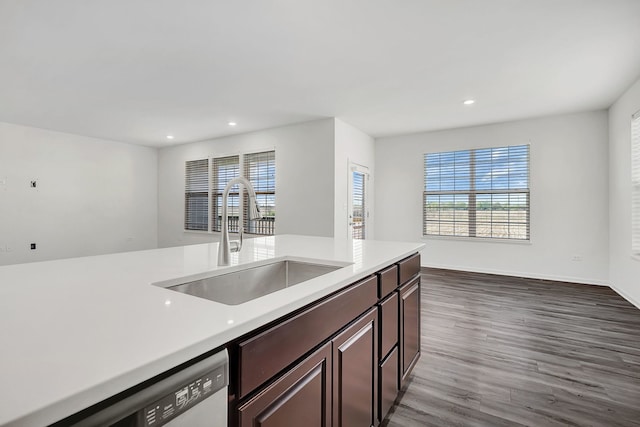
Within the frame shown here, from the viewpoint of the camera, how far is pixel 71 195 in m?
6.18

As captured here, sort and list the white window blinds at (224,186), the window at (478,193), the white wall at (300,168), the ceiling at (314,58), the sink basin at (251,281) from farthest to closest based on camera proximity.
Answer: the white window blinds at (224,186) → the window at (478,193) → the white wall at (300,168) → the ceiling at (314,58) → the sink basin at (251,281)

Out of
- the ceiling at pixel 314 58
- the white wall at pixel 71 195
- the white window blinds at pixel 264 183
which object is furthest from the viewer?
the white window blinds at pixel 264 183

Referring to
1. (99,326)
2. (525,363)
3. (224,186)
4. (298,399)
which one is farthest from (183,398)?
(224,186)

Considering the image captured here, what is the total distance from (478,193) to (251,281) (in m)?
5.16

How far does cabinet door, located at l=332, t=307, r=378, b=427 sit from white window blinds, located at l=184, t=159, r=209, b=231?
6.11 m

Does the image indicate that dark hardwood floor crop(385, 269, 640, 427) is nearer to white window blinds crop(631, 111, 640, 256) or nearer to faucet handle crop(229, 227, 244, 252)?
white window blinds crop(631, 111, 640, 256)

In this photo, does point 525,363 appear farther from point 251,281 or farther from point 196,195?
point 196,195

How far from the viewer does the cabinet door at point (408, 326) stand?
6.08 feet

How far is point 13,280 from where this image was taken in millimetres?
1127

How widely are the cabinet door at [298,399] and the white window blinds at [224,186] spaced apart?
5483 mm

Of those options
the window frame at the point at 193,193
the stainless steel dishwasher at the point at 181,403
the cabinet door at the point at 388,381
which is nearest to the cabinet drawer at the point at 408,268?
the cabinet door at the point at 388,381

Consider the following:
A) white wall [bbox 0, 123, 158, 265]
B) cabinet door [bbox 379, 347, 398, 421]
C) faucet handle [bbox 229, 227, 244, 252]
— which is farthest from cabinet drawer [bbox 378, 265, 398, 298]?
white wall [bbox 0, 123, 158, 265]

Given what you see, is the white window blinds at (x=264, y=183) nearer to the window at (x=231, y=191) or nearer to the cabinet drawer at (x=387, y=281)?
the window at (x=231, y=191)

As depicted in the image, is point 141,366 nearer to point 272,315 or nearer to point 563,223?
point 272,315
